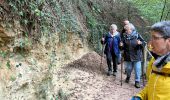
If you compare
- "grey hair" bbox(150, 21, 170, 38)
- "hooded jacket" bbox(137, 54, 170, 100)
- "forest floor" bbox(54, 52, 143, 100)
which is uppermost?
"grey hair" bbox(150, 21, 170, 38)

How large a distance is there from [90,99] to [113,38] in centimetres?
313

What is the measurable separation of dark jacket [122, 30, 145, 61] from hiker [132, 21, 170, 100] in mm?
7824

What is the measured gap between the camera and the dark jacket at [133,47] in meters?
10.8

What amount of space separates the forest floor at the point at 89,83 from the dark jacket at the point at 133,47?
97cm

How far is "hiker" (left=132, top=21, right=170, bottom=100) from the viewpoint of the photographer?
2865 mm

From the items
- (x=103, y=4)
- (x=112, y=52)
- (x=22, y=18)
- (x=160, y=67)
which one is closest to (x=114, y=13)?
(x=103, y=4)

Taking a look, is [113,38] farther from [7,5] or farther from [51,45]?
[7,5]

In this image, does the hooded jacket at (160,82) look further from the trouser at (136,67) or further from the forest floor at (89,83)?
the trouser at (136,67)

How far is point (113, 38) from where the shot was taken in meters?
11.7

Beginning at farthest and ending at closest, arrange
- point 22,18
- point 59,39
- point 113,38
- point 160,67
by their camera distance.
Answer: point 113,38
point 59,39
point 22,18
point 160,67

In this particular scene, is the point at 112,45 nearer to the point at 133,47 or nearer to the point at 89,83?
the point at 133,47

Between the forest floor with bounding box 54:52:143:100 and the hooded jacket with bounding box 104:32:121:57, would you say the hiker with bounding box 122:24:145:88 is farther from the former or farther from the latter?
the forest floor with bounding box 54:52:143:100

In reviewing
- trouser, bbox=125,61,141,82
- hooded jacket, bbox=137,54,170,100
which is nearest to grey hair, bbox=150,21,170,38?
hooded jacket, bbox=137,54,170,100

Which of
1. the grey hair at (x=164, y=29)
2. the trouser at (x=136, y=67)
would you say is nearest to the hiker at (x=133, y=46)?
the trouser at (x=136, y=67)
